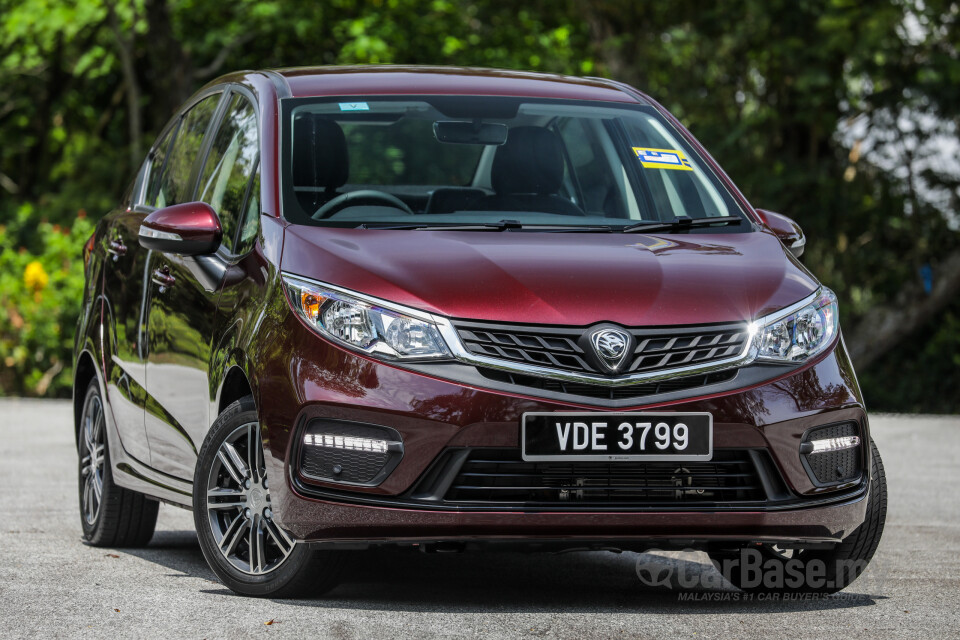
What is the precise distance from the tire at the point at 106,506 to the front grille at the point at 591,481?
257 cm

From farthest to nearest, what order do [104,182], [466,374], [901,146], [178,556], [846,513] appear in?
[104,182]
[901,146]
[178,556]
[846,513]
[466,374]

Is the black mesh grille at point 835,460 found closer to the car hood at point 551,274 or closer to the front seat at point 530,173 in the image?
the car hood at point 551,274

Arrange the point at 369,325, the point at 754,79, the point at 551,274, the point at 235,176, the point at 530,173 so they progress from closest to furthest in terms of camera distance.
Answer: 1. the point at 369,325
2. the point at 551,274
3. the point at 235,176
4. the point at 530,173
5. the point at 754,79

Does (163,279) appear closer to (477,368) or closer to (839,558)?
(477,368)

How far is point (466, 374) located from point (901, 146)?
15.9m

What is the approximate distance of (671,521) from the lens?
4.81 meters

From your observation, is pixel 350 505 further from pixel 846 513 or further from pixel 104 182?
pixel 104 182

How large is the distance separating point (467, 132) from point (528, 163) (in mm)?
279

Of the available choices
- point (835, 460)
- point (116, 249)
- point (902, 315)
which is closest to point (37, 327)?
point (902, 315)

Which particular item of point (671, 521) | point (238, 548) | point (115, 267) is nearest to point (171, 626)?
point (238, 548)

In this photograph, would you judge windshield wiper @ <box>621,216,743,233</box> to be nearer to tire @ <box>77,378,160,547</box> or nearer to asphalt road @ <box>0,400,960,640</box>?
asphalt road @ <box>0,400,960,640</box>

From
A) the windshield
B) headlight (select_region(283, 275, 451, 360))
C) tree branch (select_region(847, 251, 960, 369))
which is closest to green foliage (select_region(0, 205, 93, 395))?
tree branch (select_region(847, 251, 960, 369))

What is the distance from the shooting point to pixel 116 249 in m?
6.91

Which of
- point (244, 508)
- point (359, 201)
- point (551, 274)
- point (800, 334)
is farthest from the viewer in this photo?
point (359, 201)
